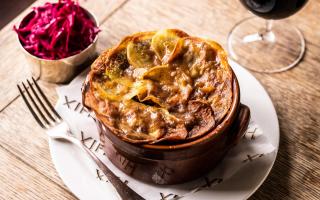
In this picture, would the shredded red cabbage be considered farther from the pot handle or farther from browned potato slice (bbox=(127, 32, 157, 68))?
the pot handle

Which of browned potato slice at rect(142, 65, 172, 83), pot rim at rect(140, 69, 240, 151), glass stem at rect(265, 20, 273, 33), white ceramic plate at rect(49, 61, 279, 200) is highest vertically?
browned potato slice at rect(142, 65, 172, 83)

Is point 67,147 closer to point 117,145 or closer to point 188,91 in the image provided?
point 117,145

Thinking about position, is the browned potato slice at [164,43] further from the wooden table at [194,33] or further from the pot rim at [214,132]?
the wooden table at [194,33]

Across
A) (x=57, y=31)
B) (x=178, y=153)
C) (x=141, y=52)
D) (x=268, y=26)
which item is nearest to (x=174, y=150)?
(x=178, y=153)

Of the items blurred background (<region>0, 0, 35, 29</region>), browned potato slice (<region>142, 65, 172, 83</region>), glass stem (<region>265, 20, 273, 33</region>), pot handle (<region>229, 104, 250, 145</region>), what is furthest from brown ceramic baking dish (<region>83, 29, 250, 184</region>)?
blurred background (<region>0, 0, 35, 29</region>)

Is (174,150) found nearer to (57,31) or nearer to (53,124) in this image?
(53,124)

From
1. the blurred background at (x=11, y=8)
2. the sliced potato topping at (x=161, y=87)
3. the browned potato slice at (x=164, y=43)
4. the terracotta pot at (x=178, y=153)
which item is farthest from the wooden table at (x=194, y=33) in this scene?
the blurred background at (x=11, y=8)

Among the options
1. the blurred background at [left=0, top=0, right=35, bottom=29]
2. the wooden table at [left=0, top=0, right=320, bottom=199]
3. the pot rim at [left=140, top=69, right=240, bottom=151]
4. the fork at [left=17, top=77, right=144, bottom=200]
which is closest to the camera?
the pot rim at [left=140, top=69, right=240, bottom=151]
